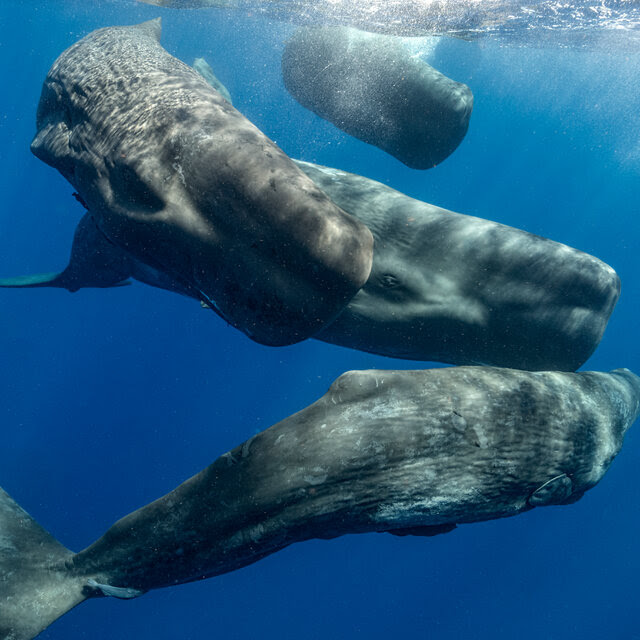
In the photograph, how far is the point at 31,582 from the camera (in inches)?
176

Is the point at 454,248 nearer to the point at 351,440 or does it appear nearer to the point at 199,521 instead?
the point at 351,440

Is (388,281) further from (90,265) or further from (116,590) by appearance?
(90,265)

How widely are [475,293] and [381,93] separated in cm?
698

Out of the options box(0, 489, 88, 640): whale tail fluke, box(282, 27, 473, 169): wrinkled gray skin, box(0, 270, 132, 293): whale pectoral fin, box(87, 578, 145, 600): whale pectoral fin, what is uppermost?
box(282, 27, 473, 169): wrinkled gray skin

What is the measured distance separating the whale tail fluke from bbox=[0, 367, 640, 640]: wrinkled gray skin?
0.5 inches

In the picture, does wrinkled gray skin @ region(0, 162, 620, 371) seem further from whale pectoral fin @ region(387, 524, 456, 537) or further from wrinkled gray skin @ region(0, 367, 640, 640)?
whale pectoral fin @ region(387, 524, 456, 537)

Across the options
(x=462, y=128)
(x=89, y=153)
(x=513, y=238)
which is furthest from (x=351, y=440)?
(x=462, y=128)

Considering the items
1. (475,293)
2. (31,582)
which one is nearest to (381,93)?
(475,293)

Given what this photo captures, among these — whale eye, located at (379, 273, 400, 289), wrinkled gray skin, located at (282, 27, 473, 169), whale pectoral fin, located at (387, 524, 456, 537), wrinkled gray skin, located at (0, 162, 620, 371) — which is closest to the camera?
whale pectoral fin, located at (387, 524, 456, 537)

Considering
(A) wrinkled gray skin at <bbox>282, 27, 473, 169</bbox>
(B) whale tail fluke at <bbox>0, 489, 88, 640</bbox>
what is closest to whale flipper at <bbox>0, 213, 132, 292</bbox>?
(B) whale tail fluke at <bbox>0, 489, 88, 640</bbox>

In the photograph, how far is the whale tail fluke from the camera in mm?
4219

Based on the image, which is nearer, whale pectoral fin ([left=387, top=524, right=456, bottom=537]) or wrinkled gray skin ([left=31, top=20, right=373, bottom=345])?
wrinkled gray skin ([left=31, top=20, right=373, bottom=345])

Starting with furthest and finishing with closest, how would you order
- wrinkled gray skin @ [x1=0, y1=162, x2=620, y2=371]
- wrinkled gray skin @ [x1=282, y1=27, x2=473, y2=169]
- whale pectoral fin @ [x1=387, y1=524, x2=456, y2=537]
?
wrinkled gray skin @ [x1=282, y1=27, x2=473, y2=169], wrinkled gray skin @ [x1=0, y1=162, x2=620, y2=371], whale pectoral fin @ [x1=387, y1=524, x2=456, y2=537]

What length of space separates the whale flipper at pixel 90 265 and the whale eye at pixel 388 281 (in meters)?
4.55
